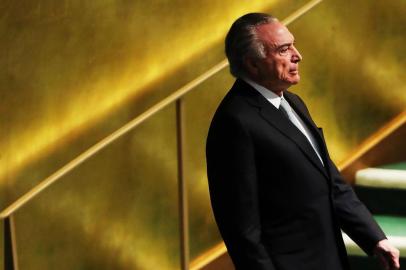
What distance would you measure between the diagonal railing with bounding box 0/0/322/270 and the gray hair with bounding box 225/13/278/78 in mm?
1023

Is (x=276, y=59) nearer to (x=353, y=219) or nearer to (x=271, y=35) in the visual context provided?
(x=271, y=35)

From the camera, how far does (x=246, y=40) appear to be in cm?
315

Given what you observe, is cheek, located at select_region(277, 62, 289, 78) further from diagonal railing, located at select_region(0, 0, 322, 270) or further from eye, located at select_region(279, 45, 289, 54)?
diagonal railing, located at select_region(0, 0, 322, 270)

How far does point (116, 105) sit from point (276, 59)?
170 centimetres

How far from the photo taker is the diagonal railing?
13.1ft

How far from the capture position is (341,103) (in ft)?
17.4

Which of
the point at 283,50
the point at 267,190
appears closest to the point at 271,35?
the point at 283,50

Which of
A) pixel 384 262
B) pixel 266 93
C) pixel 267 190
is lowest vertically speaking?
pixel 384 262

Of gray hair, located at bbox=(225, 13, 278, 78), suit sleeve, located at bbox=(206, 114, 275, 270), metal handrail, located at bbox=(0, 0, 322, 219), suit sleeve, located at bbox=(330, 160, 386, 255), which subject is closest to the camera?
suit sleeve, located at bbox=(206, 114, 275, 270)

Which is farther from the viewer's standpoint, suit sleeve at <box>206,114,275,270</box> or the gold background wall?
the gold background wall

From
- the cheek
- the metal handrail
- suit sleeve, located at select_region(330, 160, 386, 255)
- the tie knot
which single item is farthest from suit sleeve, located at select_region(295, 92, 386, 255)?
the metal handrail

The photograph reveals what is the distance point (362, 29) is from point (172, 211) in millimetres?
1181

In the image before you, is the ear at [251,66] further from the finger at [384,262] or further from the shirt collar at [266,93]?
the finger at [384,262]

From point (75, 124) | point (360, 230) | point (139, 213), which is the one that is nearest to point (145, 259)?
point (139, 213)
